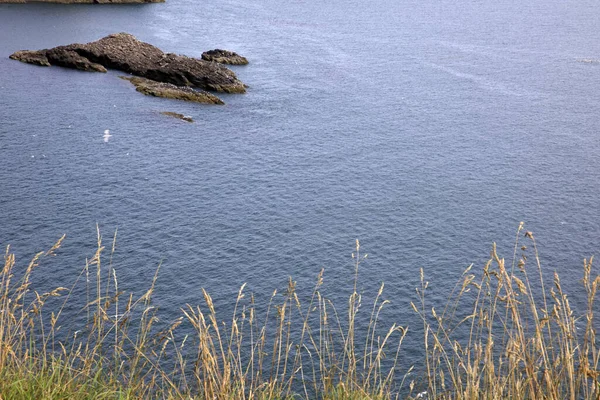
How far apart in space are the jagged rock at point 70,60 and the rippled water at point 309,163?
1855mm

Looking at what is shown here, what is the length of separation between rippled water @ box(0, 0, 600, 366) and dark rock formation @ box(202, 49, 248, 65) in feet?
7.60

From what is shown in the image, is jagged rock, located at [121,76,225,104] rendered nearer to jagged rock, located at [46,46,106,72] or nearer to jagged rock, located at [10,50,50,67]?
jagged rock, located at [46,46,106,72]

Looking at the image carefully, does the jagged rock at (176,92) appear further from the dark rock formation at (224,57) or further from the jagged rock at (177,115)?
→ the dark rock formation at (224,57)

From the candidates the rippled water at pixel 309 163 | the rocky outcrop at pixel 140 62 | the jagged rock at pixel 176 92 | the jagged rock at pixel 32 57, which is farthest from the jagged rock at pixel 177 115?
the jagged rock at pixel 32 57

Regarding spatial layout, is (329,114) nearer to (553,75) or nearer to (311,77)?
(311,77)

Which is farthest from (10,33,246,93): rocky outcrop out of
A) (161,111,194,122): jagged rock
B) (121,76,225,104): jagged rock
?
(161,111,194,122): jagged rock

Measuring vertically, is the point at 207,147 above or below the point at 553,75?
below

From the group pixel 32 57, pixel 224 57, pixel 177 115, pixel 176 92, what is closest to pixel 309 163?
pixel 177 115

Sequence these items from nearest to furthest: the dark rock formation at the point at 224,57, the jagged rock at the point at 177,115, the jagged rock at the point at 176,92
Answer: the jagged rock at the point at 177,115 < the jagged rock at the point at 176,92 < the dark rock formation at the point at 224,57

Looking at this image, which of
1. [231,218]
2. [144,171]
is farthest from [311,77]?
[231,218]

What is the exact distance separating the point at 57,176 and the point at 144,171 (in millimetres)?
9345

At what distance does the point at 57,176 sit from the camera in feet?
249

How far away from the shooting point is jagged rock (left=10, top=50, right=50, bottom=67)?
117m

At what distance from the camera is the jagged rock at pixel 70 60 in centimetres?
11650
